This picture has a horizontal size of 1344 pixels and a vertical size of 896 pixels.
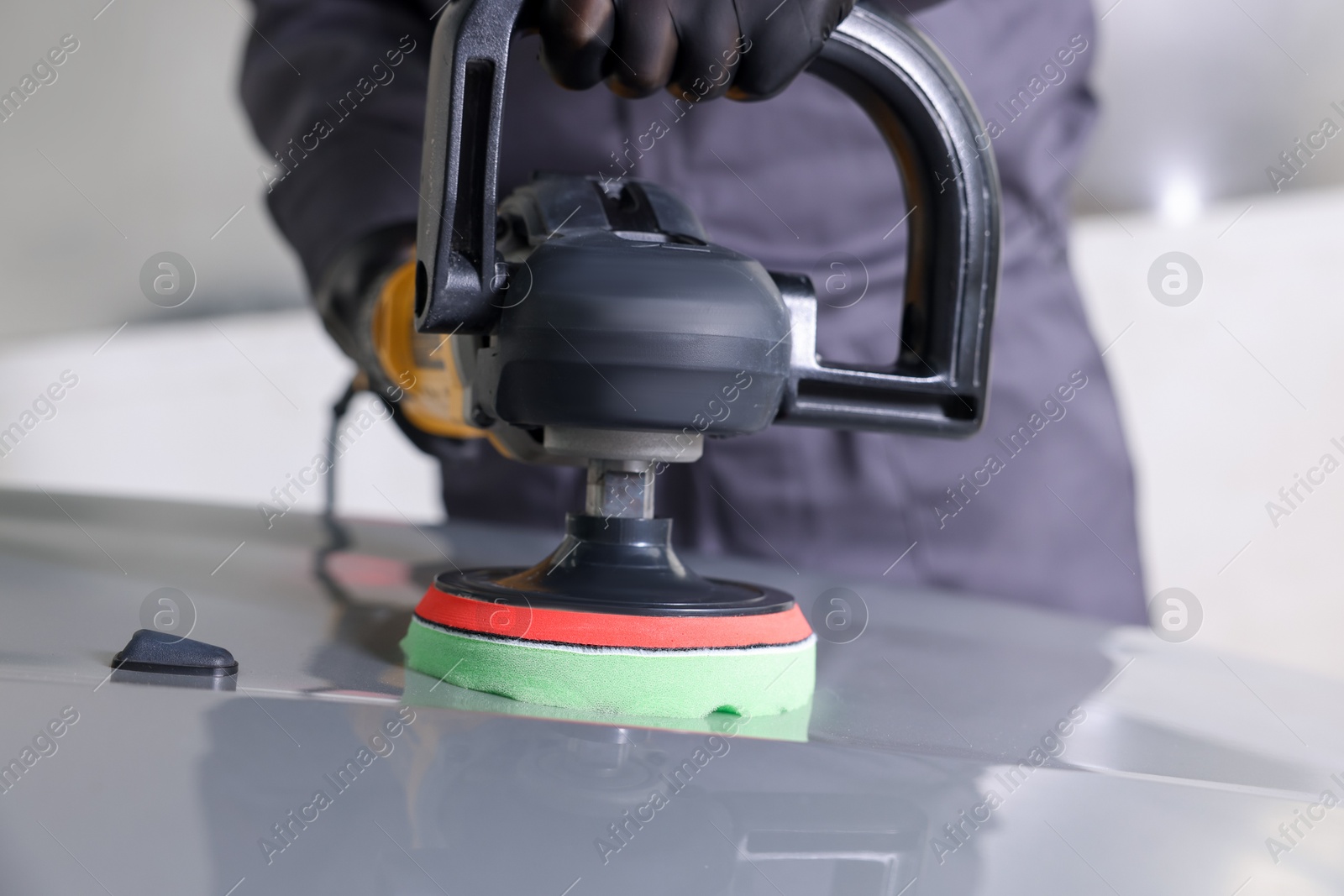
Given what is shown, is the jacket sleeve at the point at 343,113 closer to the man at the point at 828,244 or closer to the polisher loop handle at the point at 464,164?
the man at the point at 828,244

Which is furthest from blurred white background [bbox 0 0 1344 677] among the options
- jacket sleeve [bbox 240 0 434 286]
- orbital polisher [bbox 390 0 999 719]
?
orbital polisher [bbox 390 0 999 719]

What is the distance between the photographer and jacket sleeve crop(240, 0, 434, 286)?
3.53 feet

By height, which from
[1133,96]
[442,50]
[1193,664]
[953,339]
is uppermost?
[1133,96]

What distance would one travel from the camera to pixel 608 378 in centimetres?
47

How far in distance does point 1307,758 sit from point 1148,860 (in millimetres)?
215

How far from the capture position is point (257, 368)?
308 centimetres

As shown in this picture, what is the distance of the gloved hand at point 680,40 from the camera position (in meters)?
0.49

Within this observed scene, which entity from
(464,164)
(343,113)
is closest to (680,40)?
(464,164)

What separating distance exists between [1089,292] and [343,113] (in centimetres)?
193

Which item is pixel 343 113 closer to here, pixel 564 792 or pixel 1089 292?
pixel 564 792

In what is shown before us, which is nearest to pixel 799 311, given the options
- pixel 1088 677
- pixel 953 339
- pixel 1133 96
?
pixel 953 339

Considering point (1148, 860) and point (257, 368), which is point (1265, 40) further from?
point (257, 368)

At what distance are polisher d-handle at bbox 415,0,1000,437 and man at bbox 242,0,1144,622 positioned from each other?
1.25ft

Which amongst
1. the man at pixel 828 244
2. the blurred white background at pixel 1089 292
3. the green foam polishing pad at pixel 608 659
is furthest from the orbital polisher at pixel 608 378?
the blurred white background at pixel 1089 292
